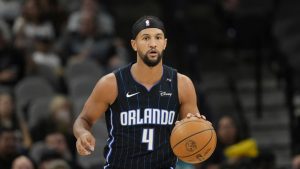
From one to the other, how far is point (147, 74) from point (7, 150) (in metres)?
4.12

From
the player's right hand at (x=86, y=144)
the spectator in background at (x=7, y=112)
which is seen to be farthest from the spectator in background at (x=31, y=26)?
the player's right hand at (x=86, y=144)

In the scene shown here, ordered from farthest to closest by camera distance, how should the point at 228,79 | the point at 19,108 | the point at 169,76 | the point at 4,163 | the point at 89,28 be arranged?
the point at 228,79
the point at 89,28
the point at 19,108
the point at 4,163
the point at 169,76

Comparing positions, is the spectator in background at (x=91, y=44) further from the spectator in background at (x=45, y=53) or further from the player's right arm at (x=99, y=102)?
the player's right arm at (x=99, y=102)

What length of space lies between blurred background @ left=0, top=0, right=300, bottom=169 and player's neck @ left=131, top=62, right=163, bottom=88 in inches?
125

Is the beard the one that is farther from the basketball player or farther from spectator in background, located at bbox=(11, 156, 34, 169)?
spectator in background, located at bbox=(11, 156, 34, 169)

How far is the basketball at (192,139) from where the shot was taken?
24.2ft

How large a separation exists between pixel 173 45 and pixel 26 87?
351 centimetres

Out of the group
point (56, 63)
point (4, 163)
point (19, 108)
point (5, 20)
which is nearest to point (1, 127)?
point (4, 163)

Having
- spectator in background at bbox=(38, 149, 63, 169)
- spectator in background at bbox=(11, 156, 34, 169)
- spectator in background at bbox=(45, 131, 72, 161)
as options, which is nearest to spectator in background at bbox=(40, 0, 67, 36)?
spectator in background at bbox=(45, 131, 72, 161)

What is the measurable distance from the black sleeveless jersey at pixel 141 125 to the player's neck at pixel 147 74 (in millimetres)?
40

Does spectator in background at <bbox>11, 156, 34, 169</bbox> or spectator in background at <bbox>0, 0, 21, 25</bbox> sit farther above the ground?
spectator in background at <bbox>0, 0, 21, 25</bbox>

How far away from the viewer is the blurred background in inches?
482

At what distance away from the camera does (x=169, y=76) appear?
7902mm

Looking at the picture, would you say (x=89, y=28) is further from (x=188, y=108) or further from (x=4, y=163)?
(x=188, y=108)
